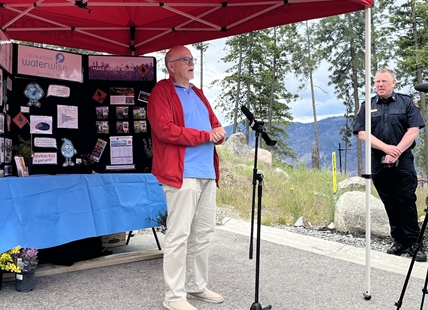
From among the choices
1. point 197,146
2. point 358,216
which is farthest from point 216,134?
point 358,216

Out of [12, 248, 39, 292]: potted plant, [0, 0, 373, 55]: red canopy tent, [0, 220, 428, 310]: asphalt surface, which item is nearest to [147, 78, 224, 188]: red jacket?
[0, 220, 428, 310]: asphalt surface

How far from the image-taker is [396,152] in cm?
482

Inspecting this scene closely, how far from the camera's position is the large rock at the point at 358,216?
6656 millimetres

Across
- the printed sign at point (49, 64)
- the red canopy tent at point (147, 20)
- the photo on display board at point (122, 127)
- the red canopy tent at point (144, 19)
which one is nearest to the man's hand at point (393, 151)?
the red canopy tent at point (147, 20)

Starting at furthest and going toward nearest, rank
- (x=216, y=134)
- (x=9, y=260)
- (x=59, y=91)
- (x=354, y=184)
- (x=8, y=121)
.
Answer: (x=354, y=184) → (x=59, y=91) → (x=8, y=121) → (x=9, y=260) → (x=216, y=134)

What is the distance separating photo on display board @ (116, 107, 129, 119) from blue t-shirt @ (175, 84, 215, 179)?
5.57 ft

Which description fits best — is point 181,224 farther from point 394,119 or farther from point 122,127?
point 394,119

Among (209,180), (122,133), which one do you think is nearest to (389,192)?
(209,180)

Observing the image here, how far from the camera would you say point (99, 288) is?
3799 millimetres

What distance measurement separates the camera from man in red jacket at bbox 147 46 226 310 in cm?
320

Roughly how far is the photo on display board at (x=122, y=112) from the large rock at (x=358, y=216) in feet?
12.4

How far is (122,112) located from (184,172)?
2074mm

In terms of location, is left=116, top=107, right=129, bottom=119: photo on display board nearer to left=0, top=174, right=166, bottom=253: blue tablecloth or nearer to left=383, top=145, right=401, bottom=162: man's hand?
left=0, top=174, right=166, bottom=253: blue tablecloth

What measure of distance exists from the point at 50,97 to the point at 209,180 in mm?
2202
